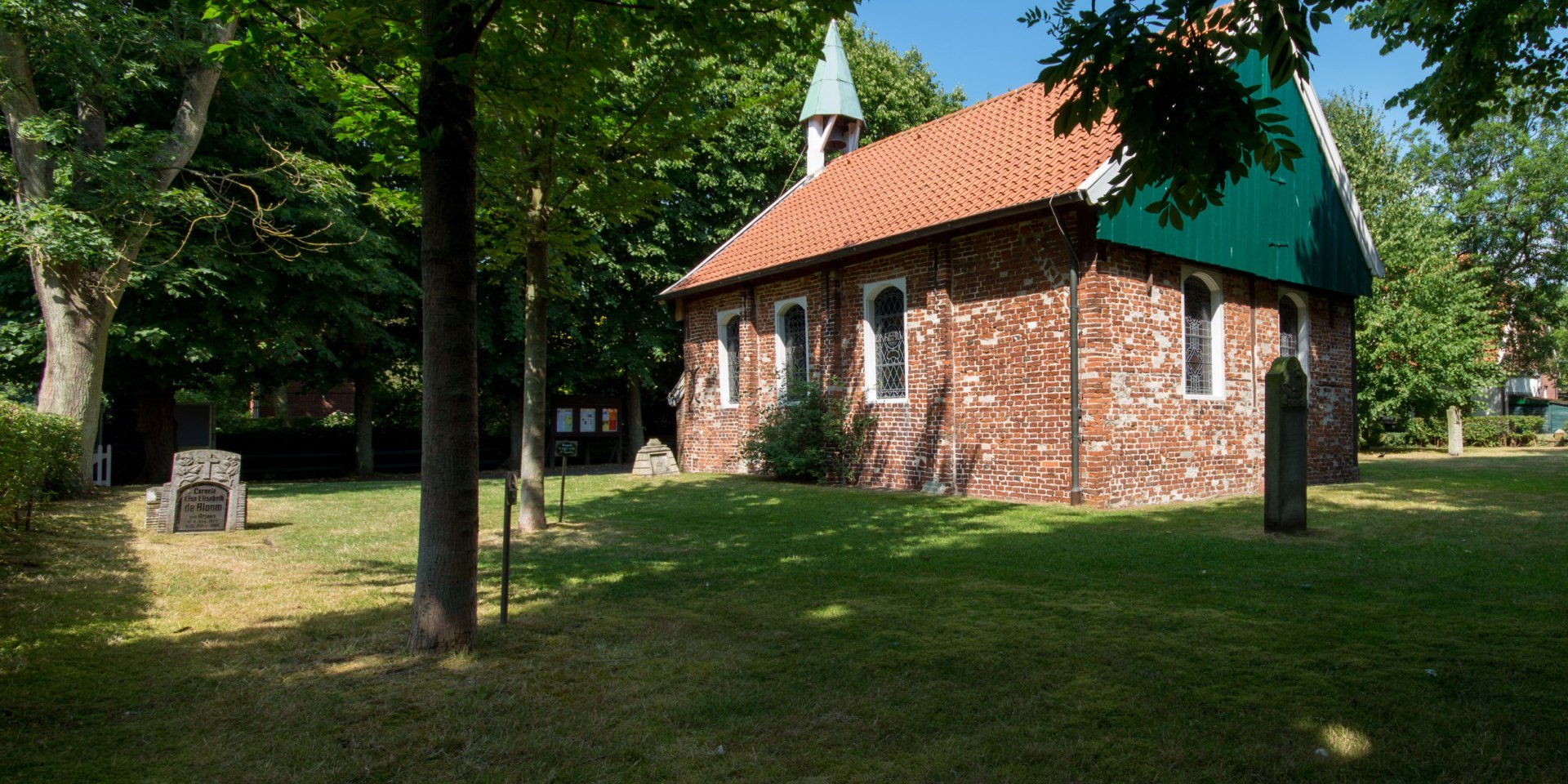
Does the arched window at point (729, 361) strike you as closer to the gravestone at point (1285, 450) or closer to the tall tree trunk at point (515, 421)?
the tall tree trunk at point (515, 421)

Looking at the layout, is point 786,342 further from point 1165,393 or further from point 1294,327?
point 1294,327

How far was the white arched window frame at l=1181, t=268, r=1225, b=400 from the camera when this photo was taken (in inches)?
587

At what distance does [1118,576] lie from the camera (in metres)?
7.28

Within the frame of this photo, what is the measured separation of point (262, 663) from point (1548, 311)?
49.5 metres

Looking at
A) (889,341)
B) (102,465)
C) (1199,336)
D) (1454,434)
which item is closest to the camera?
(1199,336)

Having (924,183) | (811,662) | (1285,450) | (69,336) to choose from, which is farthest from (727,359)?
(811,662)

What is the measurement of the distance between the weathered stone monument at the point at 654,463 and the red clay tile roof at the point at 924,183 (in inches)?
155

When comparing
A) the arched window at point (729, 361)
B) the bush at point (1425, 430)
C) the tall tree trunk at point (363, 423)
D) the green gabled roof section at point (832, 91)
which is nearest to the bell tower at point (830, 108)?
the green gabled roof section at point (832, 91)

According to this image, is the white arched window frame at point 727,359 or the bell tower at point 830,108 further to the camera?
the bell tower at point 830,108

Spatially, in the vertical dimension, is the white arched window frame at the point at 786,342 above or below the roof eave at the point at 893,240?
below

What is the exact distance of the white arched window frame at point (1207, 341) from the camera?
49.0ft

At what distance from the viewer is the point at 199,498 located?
33.8 feet

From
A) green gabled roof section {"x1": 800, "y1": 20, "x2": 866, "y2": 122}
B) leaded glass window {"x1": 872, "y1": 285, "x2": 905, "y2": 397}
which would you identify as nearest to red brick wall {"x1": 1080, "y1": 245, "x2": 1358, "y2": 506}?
leaded glass window {"x1": 872, "y1": 285, "x2": 905, "y2": 397}

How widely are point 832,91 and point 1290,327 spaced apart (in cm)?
1267
